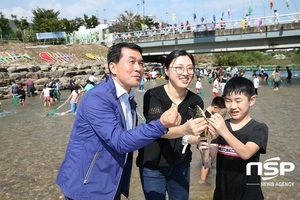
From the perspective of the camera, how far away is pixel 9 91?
70.3 feet

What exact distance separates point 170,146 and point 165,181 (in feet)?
1.18

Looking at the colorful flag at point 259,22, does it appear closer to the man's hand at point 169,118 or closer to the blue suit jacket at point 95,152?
the blue suit jacket at point 95,152

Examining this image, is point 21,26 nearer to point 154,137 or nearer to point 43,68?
point 43,68

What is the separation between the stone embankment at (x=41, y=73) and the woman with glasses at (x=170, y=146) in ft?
69.6

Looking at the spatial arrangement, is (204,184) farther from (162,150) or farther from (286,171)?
(162,150)

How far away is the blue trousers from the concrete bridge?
23.6 m

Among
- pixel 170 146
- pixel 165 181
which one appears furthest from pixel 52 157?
pixel 170 146

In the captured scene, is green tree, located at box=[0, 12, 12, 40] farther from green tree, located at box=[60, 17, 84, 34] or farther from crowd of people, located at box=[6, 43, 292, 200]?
crowd of people, located at box=[6, 43, 292, 200]

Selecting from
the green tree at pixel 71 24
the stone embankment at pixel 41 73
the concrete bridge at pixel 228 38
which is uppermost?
the green tree at pixel 71 24

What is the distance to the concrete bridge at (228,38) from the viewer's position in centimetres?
2308

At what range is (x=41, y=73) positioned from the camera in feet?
85.5

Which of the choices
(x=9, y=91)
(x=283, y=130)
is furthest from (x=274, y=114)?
(x=9, y=91)

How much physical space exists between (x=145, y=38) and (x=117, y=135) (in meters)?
32.6
